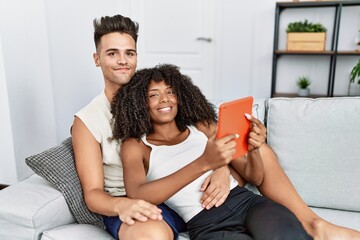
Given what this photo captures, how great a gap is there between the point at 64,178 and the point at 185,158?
43 cm

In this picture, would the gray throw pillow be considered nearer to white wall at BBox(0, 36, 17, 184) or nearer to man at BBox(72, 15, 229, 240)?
man at BBox(72, 15, 229, 240)

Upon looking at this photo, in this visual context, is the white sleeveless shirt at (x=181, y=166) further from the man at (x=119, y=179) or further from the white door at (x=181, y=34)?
the white door at (x=181, y=34)

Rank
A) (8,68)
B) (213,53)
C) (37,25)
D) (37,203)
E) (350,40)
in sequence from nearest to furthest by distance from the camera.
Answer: (37,203) → (8,68) → (37,25) → (350,40) → (213,53)

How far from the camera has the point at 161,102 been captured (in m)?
1.27

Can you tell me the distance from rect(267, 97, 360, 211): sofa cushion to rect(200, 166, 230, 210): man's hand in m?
0.40

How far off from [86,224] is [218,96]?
7.95 feet

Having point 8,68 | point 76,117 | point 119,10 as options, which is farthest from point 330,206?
point 119,10

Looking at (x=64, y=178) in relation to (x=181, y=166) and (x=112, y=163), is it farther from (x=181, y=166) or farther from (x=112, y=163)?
(x=181, y=166)

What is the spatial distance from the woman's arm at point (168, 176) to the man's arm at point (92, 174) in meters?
0.07

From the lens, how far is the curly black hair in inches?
49.7

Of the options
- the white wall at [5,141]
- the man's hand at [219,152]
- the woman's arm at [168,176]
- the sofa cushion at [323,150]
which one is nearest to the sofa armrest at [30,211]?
the woman's arm at [168,176]

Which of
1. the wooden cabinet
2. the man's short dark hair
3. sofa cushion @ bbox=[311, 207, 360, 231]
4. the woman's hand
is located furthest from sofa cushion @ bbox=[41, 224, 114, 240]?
the wooden cabinet

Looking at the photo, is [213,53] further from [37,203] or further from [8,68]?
[37,203]

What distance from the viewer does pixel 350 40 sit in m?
2.98
